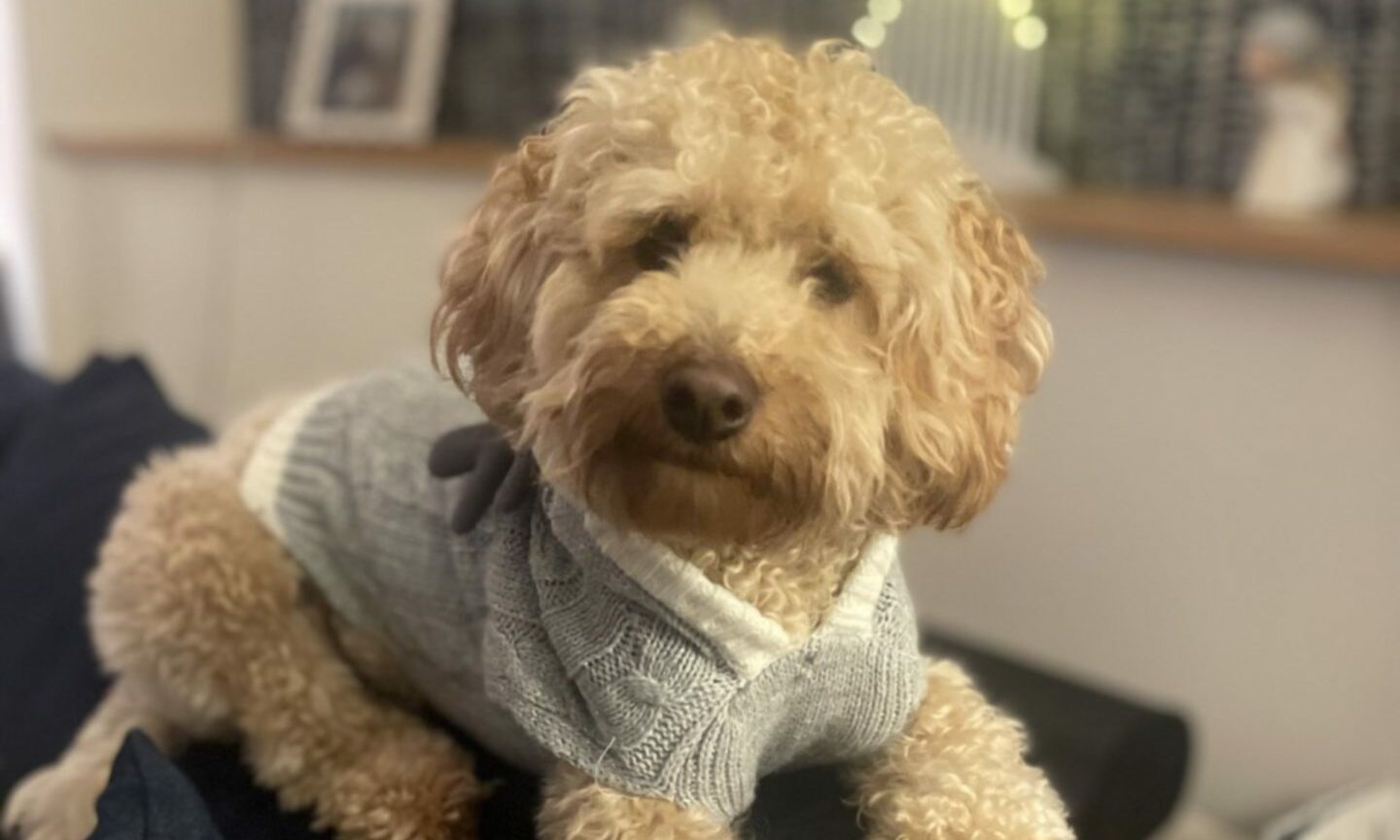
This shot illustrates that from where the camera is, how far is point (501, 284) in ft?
2.90

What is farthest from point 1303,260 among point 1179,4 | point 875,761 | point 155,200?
point 155,200

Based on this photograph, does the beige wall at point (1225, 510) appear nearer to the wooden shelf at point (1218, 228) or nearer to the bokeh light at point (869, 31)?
the wooden shelf at point (1218, 228)

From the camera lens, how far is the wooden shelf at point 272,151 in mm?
2396

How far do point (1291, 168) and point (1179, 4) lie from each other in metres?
0.27

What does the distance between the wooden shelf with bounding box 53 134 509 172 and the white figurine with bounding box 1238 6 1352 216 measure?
1258mm

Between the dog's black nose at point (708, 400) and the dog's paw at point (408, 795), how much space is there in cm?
46

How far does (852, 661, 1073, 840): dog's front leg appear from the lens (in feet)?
2.85

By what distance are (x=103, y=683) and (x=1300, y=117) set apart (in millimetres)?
1520

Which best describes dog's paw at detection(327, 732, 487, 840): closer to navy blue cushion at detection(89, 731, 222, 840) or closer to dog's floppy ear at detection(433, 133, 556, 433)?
navy blue cushion at detection(89, 731, 222, 840)

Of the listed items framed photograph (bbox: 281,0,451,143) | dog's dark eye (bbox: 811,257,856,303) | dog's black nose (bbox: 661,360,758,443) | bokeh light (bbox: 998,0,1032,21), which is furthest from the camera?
framed photograph (bbox: 281,0,451,143)

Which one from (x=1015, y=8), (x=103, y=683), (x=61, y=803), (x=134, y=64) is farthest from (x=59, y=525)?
(x=134, y=64)

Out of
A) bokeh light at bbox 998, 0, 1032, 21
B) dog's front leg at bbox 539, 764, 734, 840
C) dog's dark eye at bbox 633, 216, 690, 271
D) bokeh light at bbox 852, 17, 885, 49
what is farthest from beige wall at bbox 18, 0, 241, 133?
dog's front leg at bbox 539, 764, 734, 840

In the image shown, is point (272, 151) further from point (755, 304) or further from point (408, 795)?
point (755, 304)

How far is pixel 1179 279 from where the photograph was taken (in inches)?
64.2
